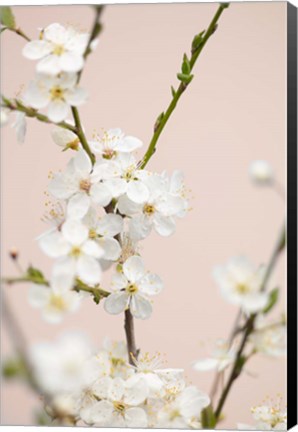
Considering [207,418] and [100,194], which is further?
[100,194]

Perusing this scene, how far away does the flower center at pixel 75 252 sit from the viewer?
1140 mm

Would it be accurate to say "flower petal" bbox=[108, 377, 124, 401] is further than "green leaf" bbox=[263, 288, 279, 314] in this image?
Yes

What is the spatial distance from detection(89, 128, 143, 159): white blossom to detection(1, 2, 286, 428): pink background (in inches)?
24.5

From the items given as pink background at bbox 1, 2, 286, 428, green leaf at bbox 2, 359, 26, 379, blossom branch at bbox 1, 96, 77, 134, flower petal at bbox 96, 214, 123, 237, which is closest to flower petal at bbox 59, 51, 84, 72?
blossom branch at bbox 1, 96, 77, 134

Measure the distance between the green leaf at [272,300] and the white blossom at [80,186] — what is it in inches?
13.6

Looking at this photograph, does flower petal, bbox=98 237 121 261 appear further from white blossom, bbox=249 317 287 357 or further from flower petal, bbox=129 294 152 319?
white blossom, bbox=249 317 287 357

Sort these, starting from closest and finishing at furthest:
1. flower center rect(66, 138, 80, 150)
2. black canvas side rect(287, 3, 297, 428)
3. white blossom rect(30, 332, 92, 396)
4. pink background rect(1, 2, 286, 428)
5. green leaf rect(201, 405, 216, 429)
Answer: white blossom rect(30, 332, 92, 396) < green leaf rect(201, 405, 216, 429) < flower center rect(66, 138, 80, 150) < black canvas side rect(287, 3, 297, 428) < pink background rect(1, 2, 286, 428)

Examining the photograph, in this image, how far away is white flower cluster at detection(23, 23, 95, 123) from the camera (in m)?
1.23

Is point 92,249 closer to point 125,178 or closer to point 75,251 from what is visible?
point 75,251

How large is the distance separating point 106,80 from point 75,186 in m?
0.90

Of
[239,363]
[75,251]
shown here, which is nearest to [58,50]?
[75,251]

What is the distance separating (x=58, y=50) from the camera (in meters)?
1.28

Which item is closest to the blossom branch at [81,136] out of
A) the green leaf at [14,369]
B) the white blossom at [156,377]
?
the white blossom at [156,377]

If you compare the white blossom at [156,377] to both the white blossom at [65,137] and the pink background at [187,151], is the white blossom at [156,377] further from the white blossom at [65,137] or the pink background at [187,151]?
the pink background at [187,151]
